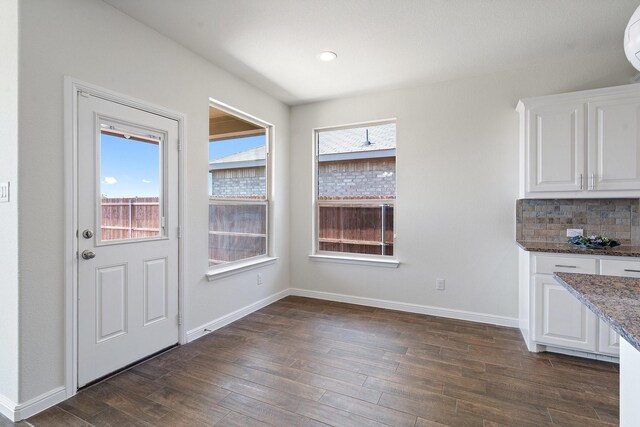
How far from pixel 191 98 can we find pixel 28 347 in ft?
7.14

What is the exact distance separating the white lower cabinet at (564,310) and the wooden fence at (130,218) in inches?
125

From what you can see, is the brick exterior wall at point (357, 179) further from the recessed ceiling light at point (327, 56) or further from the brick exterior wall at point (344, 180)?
the recessed ceiling light at point (327, 56)

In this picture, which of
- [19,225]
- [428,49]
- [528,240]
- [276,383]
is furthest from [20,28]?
[528,240]

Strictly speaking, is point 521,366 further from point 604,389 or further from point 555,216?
point 555,216

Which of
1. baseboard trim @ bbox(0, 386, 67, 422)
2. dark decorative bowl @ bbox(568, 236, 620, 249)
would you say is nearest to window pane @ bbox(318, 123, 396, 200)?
dark decorative bowl @ bbox(568, 236, 620, 249)

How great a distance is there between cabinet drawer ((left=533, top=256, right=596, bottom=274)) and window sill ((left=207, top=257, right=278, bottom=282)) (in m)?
2.77

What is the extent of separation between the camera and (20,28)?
1825 mm

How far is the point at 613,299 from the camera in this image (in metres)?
1.11

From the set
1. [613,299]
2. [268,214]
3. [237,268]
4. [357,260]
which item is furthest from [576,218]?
[237,268]

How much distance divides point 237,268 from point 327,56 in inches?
91.1

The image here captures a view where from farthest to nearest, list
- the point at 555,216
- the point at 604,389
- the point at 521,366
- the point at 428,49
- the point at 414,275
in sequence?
the point at 414,275 < the point at 555,216 < the point at 428,49 < the point at 521,366 < the point at 604,389

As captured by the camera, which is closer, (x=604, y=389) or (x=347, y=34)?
(x=604, y=389)
